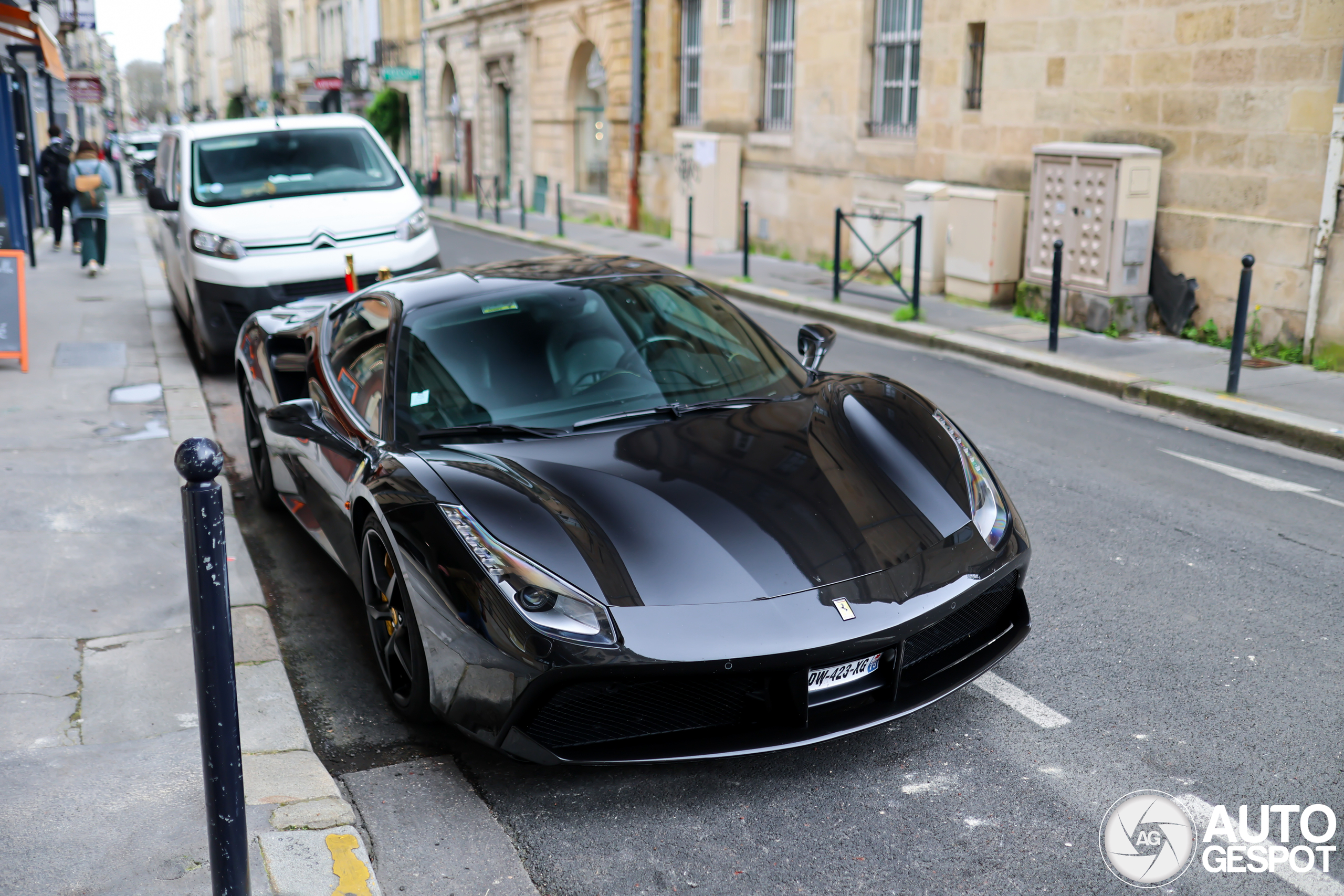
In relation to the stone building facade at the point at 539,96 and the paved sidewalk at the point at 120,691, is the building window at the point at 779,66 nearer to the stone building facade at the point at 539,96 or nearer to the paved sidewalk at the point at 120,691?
the stone building facade at the point at 539,96

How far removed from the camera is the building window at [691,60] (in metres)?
20.7

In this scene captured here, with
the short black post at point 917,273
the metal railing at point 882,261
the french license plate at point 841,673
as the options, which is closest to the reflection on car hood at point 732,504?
A: the french license plate at point 841,673

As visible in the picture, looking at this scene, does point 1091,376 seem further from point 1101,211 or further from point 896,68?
point 896,68

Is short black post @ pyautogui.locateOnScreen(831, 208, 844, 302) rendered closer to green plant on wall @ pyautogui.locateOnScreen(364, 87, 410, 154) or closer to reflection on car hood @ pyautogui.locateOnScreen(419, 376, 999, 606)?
reflection on car hood @ pyautogui.locateOnScreen(419, 376, 999, 606)

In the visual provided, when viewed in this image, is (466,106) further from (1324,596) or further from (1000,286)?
(1324,596)

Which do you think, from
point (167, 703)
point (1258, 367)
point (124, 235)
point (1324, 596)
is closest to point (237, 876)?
point (167, 703)

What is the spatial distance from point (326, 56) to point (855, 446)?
5607 centimetres

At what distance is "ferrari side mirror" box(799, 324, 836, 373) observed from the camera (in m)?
4.86

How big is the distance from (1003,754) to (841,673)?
672 mm

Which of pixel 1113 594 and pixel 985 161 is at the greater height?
pixel 985 161

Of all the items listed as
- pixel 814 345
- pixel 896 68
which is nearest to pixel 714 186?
pixel 896 68

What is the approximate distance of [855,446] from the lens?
13.0 feet

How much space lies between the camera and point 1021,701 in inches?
153

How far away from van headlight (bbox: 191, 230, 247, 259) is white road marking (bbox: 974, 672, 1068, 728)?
722 centimetres
